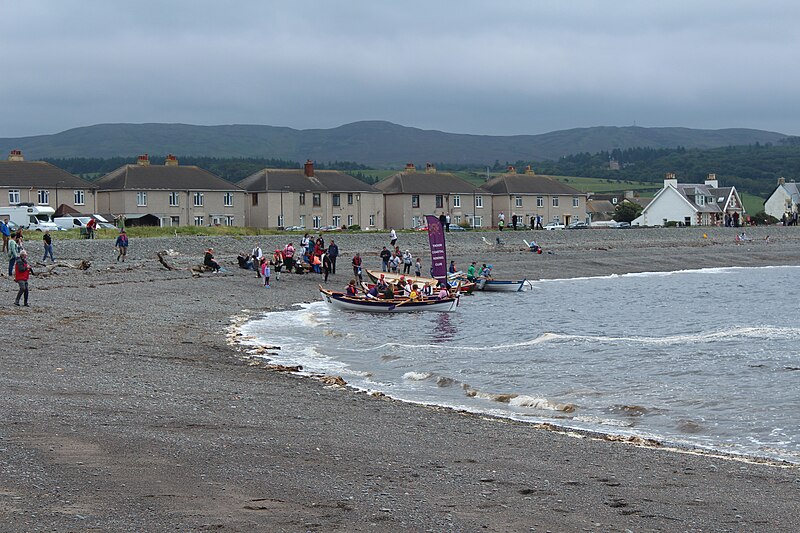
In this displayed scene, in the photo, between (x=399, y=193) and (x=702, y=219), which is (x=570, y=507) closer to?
(x=399, y=193)

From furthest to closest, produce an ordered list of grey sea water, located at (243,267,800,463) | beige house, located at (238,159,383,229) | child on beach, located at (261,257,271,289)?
beige house, located at (238,159,383,229) → child on beach, located at (261,257,271,289) → grey sea water, located at (243,267,800,463)

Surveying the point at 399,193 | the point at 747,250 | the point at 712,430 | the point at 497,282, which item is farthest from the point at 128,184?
the point at 712,430

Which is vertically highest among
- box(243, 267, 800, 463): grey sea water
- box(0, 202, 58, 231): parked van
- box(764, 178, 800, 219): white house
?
box(764, 178, 800, 219): white house

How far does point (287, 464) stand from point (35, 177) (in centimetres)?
7055

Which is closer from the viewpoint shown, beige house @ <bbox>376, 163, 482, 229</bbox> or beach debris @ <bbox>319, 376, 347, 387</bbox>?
beach debris @ <bbox>319, 376, 347, 387</bbox>

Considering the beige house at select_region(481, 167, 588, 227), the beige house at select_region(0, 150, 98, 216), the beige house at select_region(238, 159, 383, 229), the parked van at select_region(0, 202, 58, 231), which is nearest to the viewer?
the parked van at select_region(0, 202, 58, 231)

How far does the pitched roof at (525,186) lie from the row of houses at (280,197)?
108mm

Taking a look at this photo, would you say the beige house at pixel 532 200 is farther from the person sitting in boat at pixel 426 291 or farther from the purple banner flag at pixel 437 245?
the person sitting in boat at pixel 426 291

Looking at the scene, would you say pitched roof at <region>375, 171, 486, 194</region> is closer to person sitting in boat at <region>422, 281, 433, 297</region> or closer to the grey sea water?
the grey sea water

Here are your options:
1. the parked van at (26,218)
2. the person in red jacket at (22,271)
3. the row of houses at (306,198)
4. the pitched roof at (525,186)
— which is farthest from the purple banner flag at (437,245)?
the pitched roof at (525,186)

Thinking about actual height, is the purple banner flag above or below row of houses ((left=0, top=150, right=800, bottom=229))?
below

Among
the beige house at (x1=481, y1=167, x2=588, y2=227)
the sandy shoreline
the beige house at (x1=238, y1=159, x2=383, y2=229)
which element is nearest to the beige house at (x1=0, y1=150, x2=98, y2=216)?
the beige house at (x1=238, y1=159, x2=383, y2=229)

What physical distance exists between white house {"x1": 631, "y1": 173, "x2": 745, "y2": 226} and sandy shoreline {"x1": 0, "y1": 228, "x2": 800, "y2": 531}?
95.3 m

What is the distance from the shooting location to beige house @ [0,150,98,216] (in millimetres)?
71875
